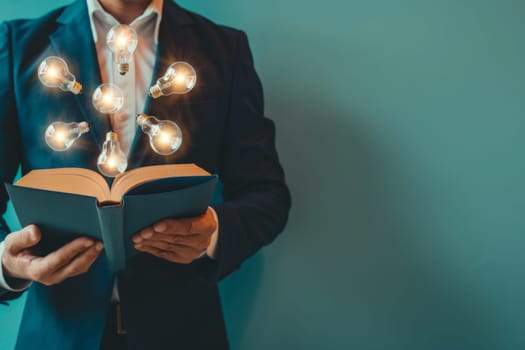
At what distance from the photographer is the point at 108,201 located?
650mm

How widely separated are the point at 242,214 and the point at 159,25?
0.46 m

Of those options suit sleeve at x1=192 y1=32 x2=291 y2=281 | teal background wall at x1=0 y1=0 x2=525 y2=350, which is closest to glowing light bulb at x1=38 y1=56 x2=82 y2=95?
suit sleeve at x1=192 y1=32 x2=291 y2=281

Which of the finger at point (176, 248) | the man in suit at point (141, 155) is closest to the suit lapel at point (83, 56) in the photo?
the man in suit at point (141, 155)

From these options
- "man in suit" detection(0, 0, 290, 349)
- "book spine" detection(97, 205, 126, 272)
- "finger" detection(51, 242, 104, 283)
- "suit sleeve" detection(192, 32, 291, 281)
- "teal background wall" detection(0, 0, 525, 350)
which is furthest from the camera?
"teal background wall" detection(0, 0, 525, 350)

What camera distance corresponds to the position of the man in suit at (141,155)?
0.88 m

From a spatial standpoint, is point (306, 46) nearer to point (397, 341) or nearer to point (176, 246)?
point (176, 246)

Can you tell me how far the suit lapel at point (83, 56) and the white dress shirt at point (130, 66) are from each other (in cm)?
2

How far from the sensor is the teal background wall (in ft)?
3.78

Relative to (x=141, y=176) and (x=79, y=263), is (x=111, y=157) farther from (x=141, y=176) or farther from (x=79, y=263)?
(x=79, y=263)

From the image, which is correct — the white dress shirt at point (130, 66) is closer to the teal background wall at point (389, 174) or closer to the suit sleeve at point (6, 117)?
the suit sleeve at point (6, 117)

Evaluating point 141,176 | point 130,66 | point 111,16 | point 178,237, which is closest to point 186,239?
point 178,237

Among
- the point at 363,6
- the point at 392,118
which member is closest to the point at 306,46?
the point at 363,6

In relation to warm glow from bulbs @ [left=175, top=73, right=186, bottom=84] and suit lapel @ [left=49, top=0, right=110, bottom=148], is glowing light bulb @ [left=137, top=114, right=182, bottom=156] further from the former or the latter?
suit lapel @ [left=49, top=0, right=110, bottom=148]

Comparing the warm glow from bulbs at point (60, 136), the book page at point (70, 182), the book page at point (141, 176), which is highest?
the warm glow from bulbs at point (60, 136)
